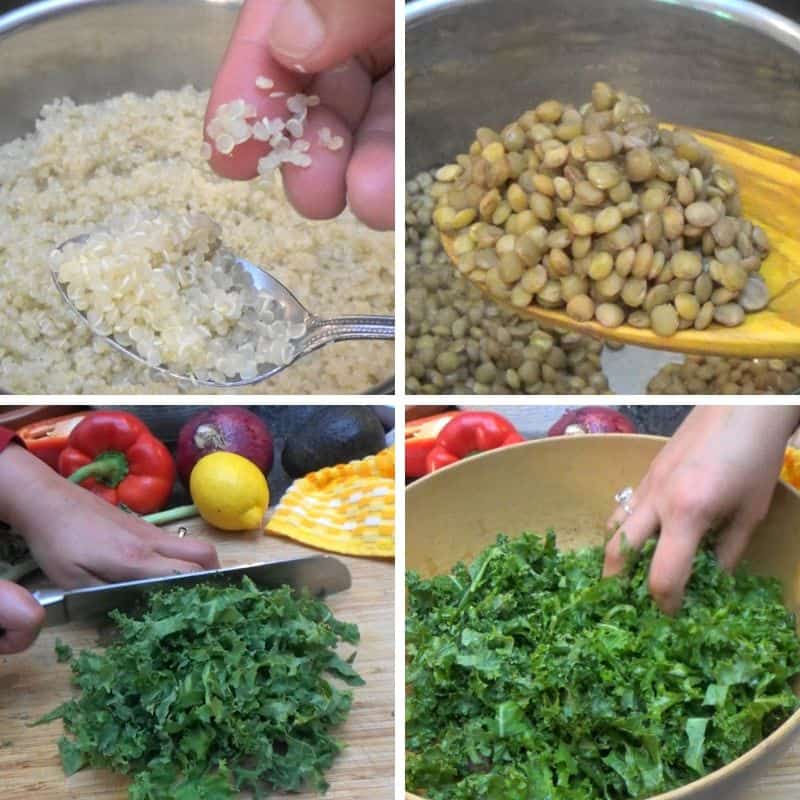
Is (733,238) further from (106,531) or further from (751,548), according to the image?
(106,531)

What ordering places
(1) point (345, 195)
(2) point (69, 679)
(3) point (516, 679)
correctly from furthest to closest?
(1) point (345, 195), (2) point (69, 679), (3) point (516, 679)

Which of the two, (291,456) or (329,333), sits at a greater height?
(329,333)

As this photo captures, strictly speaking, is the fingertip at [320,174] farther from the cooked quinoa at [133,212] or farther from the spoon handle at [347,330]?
the spoon handle at [347,330]

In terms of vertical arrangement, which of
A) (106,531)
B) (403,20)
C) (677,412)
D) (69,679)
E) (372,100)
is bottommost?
(69,679)

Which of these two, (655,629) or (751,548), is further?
(751,548)

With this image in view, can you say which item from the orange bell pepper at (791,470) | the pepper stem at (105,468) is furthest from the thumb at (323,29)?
the orange bell pepper at (791,470)

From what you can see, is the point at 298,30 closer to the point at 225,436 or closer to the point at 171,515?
the point at 225,436

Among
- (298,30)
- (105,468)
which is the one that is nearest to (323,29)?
(298,30)

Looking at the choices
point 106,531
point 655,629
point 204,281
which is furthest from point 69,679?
point 655,629
